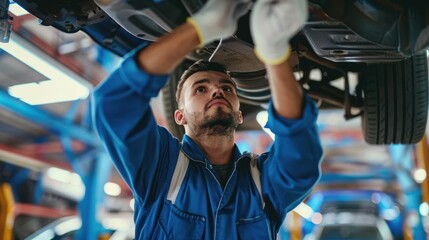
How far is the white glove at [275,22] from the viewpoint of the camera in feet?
3.34

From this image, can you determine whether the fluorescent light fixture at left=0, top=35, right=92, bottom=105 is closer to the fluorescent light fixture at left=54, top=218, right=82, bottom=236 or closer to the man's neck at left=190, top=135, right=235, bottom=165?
the fluorescent light fixture at left=54, top=218, right=82, bottom=236

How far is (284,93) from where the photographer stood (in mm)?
1213

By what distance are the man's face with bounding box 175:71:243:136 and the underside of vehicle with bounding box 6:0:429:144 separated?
0.14 m

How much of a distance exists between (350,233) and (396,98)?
4.61 m

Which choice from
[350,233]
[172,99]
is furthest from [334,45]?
[350,233]

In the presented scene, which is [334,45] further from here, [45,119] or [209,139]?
[45,119]

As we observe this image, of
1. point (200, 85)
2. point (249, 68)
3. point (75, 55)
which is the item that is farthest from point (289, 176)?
point (75, 55)

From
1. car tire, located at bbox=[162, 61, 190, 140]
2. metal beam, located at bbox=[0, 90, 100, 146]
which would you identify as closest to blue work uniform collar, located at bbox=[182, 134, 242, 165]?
car tire, located at bbox=[162, 61, 190, 140]

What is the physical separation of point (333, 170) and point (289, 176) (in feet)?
32.7

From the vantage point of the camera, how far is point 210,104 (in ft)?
5.19

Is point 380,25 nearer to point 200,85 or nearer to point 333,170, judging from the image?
point 200,85

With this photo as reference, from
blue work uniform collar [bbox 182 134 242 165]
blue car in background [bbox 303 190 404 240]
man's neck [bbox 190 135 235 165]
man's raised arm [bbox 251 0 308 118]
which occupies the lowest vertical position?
blue car in background [bbox 303 190 404 240]

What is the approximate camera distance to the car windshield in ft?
19.8

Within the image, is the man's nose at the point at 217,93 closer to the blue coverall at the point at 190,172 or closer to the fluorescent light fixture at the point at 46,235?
the blue coverall at the point at 190,172
